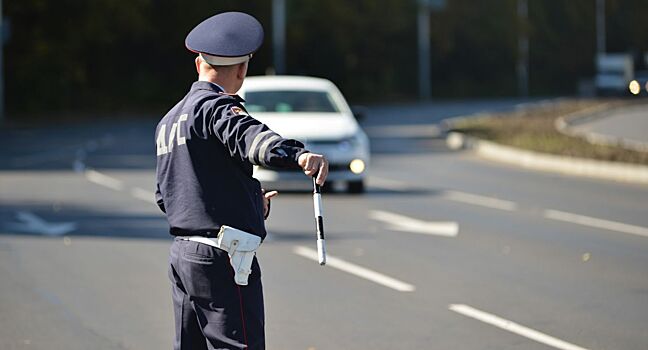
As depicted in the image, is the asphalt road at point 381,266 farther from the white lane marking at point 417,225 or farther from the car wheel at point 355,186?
the car wheel at point 355,186

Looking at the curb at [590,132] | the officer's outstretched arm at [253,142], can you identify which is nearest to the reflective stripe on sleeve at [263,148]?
the officer's outstretched arm at [253,142]

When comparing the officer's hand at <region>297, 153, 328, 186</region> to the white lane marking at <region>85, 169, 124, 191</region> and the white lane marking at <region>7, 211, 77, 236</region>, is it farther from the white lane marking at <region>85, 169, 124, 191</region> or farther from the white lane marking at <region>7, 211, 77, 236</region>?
the white lane marking at <region>85, 169, 124, 191</region>

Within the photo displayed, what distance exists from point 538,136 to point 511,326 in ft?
80.2

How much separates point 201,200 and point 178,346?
566mm

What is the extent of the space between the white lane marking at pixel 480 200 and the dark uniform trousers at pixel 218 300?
1301 centimetres

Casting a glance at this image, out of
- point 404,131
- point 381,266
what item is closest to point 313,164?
point 381,266

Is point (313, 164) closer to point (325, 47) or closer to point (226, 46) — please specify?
point (226, 46)

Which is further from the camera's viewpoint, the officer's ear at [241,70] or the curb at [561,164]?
the curb at [561,164]

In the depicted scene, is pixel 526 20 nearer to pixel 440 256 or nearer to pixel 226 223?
pixel 440 256

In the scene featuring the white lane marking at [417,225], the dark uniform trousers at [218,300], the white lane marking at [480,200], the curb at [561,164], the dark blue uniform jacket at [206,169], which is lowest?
the curb at [561,164]

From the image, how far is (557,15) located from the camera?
105 meters

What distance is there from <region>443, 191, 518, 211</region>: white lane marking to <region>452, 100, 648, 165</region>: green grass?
4490 millimetres

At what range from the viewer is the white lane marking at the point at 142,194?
754 inches

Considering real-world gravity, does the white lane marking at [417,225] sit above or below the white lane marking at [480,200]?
above
